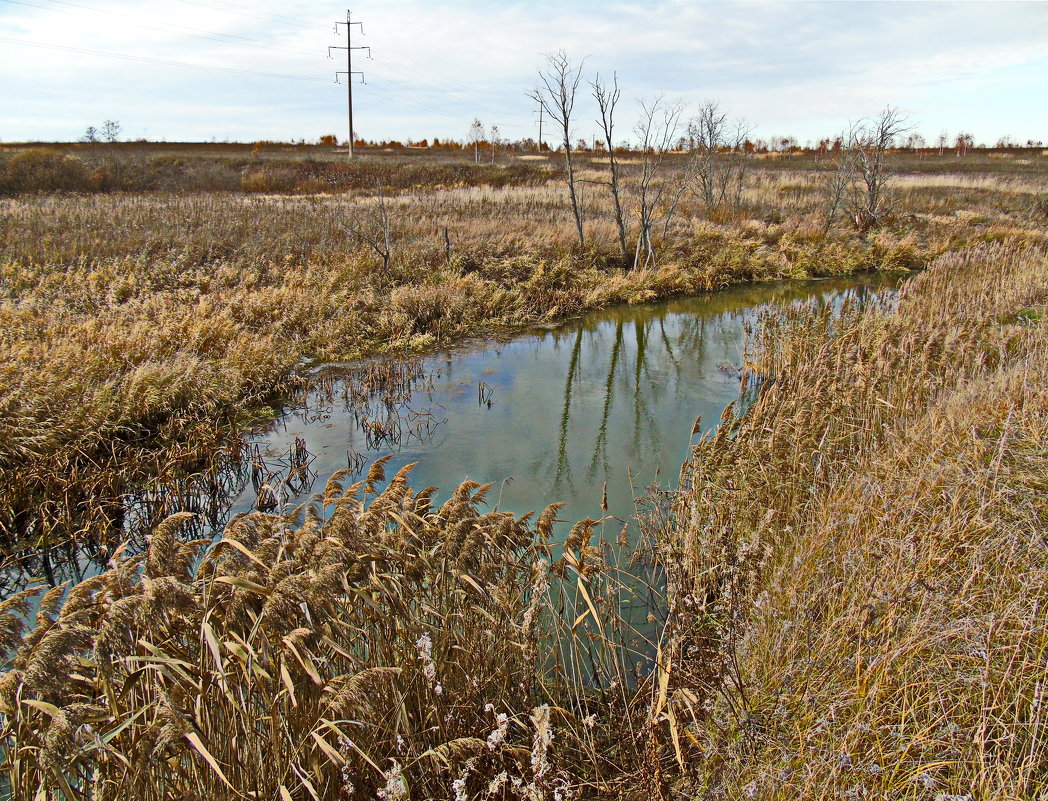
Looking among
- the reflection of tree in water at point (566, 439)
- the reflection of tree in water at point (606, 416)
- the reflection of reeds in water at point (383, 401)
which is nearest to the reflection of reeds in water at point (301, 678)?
the reflection of tree in water at point (566, 439)

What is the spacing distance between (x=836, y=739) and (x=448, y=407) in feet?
23.2

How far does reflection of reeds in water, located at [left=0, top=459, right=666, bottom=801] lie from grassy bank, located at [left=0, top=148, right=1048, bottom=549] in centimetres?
381

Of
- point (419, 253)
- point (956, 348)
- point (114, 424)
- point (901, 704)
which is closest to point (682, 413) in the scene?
point (956, 348)

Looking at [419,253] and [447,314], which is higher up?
[419,253]

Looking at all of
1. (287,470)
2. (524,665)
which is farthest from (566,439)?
(524,665)

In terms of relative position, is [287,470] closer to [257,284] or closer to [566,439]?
[566,439]

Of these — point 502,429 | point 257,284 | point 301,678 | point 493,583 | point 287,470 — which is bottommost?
point 287,470

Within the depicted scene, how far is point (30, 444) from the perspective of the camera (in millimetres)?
5980

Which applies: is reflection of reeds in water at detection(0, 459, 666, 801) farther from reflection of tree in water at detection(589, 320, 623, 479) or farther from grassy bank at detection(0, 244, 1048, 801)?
reflection of tree in water at detection(589, 320, 623, 479)

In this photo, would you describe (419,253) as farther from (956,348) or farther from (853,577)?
(853,577)

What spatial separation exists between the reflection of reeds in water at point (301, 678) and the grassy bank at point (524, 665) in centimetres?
2

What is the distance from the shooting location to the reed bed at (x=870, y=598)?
7.22 ft

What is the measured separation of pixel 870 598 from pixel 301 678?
2339 mm

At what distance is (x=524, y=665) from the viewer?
118 inches
